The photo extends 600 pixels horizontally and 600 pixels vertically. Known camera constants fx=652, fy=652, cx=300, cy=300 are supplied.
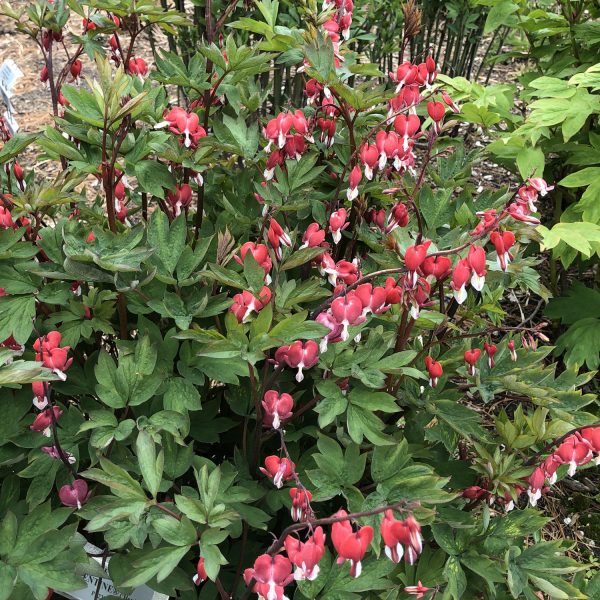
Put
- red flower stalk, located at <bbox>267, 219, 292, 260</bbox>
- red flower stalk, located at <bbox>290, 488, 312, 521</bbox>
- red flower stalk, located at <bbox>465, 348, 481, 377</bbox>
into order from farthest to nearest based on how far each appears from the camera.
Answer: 1. red flower stalk, located at <bbox>465, 348, 481, 377</bbox>
2. red flower stalk, located at <bbox>267, 219, 292, 260</bbox>
3. red flower stalk, located at <bbox>290, 488, 312, 521</bbox>

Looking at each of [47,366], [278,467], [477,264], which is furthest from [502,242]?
[47,366]

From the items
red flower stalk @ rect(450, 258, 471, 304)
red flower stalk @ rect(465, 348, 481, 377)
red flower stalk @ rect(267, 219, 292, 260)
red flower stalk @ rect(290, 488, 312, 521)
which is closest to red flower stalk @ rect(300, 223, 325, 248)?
red flower stalk @ rect(267, 219, 292, 260)

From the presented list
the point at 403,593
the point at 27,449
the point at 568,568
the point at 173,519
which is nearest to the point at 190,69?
the point at 27,449

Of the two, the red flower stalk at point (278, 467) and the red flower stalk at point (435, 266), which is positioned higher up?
the red flower stalk at point (435, 266)

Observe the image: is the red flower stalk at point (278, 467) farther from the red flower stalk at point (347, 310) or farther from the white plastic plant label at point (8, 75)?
the white plastic plant label at point (8, 75)

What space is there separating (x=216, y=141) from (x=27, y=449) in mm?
794

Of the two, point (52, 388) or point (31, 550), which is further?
point (52, 388)

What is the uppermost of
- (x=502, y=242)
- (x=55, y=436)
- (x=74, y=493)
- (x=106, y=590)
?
(x=502, y=242)

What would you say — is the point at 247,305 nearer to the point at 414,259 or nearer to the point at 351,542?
the point at 414,259

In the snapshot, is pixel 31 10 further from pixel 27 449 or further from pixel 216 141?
pixel 27 449

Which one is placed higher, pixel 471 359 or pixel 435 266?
pixel 435 266

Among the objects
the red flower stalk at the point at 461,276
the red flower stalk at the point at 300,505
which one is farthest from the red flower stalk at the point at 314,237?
the red flower stalk at the point at 300,505

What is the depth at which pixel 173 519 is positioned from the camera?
1112mm

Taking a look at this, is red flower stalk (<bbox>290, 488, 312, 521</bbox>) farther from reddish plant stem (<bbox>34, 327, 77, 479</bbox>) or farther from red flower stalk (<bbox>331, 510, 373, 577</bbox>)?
reddish plant stem (<bbox>34, 327, 77, 479</bbox>)
